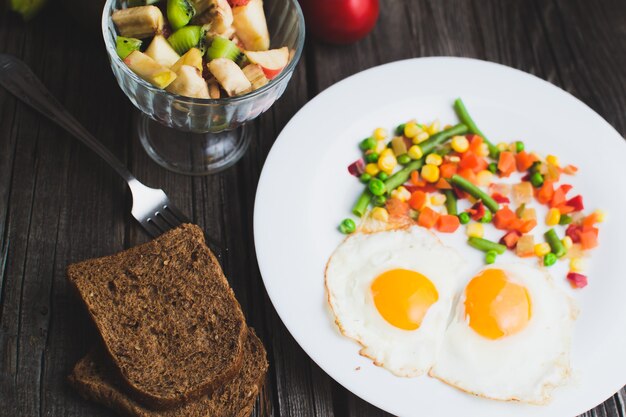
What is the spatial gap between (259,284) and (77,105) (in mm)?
1660

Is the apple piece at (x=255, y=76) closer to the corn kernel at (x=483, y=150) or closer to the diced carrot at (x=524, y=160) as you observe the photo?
the corn kernel at (x=483, y=150)

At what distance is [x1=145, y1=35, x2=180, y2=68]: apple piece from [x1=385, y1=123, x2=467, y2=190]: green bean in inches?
57.4

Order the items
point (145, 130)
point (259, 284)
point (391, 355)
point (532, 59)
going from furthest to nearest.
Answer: point (532, 59), point (145, 130), point (259, 284), point (391, 355)

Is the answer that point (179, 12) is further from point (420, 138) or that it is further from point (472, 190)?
point (472, 190)

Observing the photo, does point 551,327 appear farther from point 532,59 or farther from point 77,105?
point 77,105

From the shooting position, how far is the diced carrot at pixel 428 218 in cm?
436

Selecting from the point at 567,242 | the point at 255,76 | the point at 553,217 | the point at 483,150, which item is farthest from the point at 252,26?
the point at 567,242

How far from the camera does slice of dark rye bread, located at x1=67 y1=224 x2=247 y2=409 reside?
3678 mm

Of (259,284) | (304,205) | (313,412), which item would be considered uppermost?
(304,205)

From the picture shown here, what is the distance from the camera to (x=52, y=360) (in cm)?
396

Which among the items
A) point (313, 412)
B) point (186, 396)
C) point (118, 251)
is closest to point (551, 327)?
point (313, 412)

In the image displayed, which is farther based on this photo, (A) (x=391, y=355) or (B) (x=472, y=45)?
(B) (x=472, y=45)

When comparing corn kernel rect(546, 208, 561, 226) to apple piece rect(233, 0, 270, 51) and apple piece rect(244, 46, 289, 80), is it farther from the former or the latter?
apple piece rect(233, 0, 270, 51)

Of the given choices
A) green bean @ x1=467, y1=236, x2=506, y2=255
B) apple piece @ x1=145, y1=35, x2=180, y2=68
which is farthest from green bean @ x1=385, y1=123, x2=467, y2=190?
apple piece @ x1=145, y1=35, x2=180, y2=68
